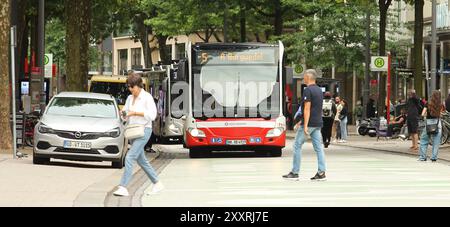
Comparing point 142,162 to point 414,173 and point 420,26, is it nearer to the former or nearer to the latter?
point 414,173

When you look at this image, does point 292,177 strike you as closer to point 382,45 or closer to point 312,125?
point 312,125

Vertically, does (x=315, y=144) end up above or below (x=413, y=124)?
above

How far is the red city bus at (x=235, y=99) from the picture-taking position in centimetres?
3047

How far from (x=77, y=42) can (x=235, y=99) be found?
5995 mm

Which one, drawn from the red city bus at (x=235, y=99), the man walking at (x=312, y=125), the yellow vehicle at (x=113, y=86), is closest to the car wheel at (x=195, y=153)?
the red city bus at (x=235, y=99)

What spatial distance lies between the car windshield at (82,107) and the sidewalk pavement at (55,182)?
106 centimetres

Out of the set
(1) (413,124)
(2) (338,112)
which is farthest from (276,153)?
(2) (338,112)

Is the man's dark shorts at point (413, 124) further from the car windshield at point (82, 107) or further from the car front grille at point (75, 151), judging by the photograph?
the car front grille at point (75, 151)

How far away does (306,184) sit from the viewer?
64.8ft

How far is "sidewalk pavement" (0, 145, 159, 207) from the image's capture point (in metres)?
16.0

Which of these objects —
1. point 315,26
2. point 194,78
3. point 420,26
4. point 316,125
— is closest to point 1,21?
point 194,78

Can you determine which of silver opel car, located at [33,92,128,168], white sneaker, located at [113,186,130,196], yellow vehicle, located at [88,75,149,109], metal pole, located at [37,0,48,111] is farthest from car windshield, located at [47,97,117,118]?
yellow vehicle, located at [88,75,149,109]

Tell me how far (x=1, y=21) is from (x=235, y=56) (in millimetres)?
5887

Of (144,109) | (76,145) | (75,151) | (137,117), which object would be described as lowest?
(75,151)
